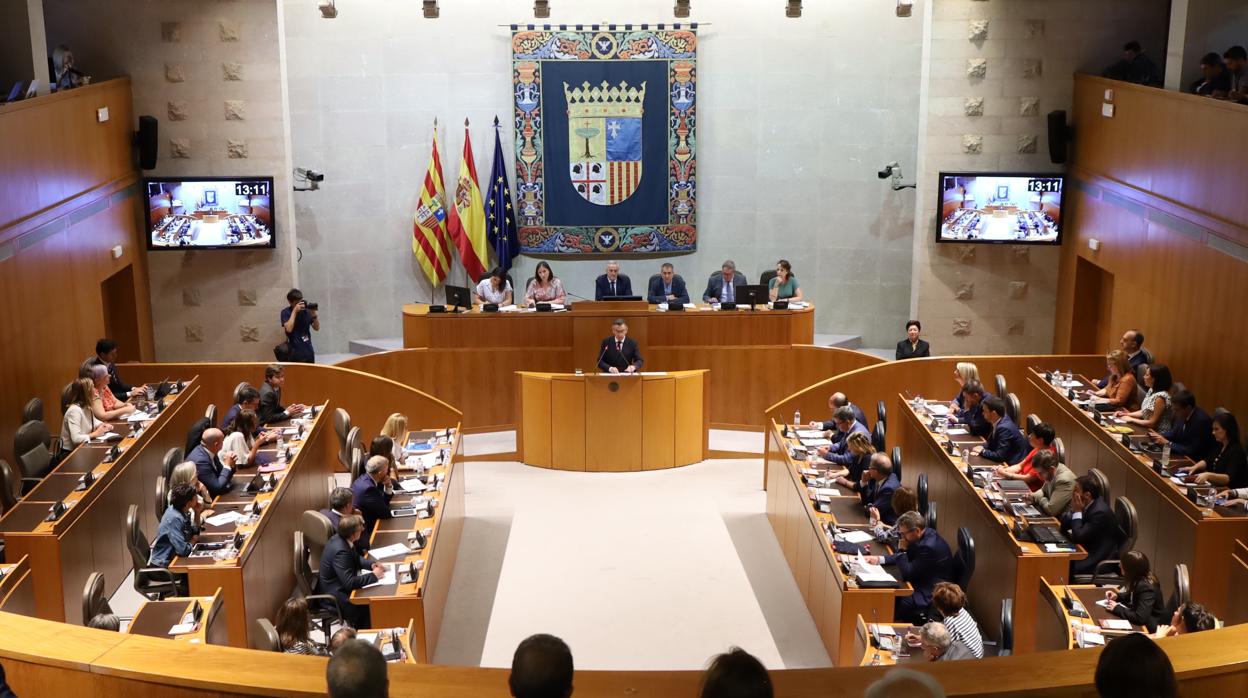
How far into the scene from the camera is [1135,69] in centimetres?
1373

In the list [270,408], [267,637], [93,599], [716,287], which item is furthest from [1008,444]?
[93,599]

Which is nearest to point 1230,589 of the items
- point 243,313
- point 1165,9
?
point 1165,9

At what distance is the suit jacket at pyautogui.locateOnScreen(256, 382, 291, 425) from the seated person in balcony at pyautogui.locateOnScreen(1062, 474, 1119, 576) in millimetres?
6931

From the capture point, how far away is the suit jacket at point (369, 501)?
9.15 meters

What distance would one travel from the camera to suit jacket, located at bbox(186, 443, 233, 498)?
373 inches

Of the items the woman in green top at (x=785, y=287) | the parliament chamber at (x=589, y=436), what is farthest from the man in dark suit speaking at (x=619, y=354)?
the woman in green top at (x=785, y=287)

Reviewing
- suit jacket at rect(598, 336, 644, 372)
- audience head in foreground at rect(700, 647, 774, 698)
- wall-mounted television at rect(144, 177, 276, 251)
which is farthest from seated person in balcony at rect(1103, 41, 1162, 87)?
audience head in foreground at rect(700, 647, 774, 698)

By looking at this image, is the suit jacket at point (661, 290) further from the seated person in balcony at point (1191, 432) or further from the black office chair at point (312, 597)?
the black office chair at point (312, 597)

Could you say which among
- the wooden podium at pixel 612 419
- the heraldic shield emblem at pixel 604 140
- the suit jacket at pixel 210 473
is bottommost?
the wooden podium at pixel 612 419

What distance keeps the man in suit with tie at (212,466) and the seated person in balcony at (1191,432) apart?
24.3 ft

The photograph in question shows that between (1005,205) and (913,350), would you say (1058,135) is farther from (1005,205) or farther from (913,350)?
(913,350)

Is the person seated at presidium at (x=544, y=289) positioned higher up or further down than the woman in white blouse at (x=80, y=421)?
higher up

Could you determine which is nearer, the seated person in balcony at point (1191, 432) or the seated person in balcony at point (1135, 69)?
the seated person in balcony at point (1191, 432)

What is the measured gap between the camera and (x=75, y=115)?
12.6m
